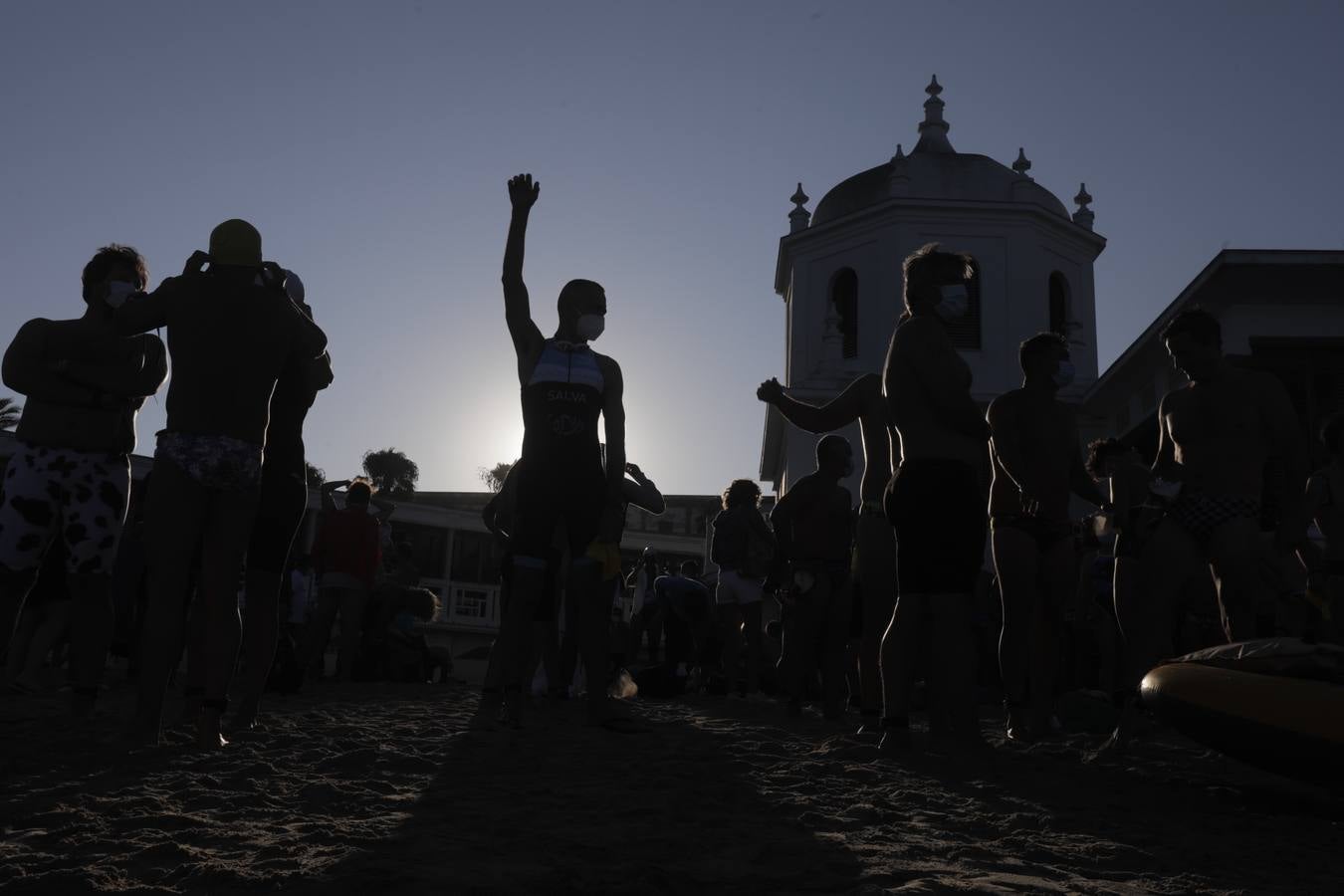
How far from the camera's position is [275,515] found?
14.8 ft

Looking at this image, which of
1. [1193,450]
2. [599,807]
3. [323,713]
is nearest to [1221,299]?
[1193,450]

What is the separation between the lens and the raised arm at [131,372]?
4.68m

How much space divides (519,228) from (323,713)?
96.7 inches

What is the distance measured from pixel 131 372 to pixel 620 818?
2967 mm

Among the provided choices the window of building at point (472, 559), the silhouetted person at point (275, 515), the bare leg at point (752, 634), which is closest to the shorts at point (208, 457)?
the silhouetted person at point (275, 515)

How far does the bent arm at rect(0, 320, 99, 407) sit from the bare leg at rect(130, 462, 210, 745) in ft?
3.05

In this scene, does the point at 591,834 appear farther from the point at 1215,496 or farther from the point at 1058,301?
the point at 1058,301

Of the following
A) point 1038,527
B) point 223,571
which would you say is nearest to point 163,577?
point 223,571

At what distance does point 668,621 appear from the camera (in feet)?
34.6

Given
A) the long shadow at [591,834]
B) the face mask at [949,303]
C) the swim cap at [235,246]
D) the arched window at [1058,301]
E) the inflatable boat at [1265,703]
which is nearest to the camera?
the long shadow at [591,834]

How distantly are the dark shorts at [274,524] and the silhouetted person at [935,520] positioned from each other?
2.27 metres

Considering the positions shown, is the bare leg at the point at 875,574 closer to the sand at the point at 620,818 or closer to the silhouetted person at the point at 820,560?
the sand at the point at 620,818

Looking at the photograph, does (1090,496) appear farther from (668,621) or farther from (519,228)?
(668,621)

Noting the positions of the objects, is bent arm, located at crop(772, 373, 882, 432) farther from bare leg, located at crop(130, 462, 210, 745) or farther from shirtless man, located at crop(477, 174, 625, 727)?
bare leg, located at crop(130, 462, 210, 745)
